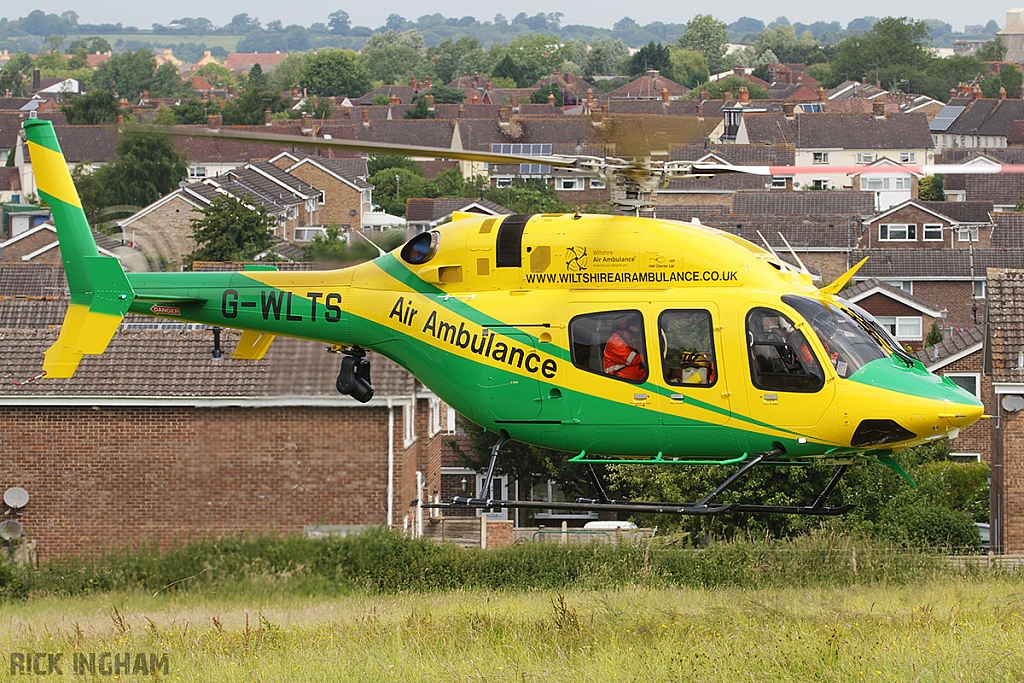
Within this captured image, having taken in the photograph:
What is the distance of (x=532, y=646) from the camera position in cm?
1719

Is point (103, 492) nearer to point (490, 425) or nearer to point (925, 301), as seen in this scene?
point (490, 425)

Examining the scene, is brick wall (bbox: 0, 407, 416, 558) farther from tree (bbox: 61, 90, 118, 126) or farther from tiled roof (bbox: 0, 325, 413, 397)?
tree (bbox: 61, 90, 118, 126)

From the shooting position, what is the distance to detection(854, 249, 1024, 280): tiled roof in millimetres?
62656

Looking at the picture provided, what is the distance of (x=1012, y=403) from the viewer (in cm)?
2720

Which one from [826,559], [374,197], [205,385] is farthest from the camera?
[374,197]

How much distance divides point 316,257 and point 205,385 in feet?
39.7

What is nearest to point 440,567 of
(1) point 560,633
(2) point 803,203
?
(1) point 560,633

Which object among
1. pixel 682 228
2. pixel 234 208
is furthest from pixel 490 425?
pixel 234 208

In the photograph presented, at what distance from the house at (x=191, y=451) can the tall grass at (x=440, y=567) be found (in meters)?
1.57

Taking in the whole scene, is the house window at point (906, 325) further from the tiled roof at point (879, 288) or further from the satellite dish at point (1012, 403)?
the satellite dish at point (1012, 403)

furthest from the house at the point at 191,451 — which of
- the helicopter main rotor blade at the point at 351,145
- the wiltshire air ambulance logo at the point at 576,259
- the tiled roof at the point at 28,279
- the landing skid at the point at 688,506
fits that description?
the tiled roof at the point at 28,279

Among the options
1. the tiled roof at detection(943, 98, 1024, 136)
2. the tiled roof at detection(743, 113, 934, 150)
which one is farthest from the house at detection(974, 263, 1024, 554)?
the tiled roof at detection(943, 98, 1024, 136)

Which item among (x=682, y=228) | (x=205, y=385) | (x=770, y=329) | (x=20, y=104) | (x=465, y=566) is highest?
(x=20, y=104)

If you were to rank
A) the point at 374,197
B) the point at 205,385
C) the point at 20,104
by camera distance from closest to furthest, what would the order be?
the point at 205,385 → the point at 374,197 → the point at 20,104
